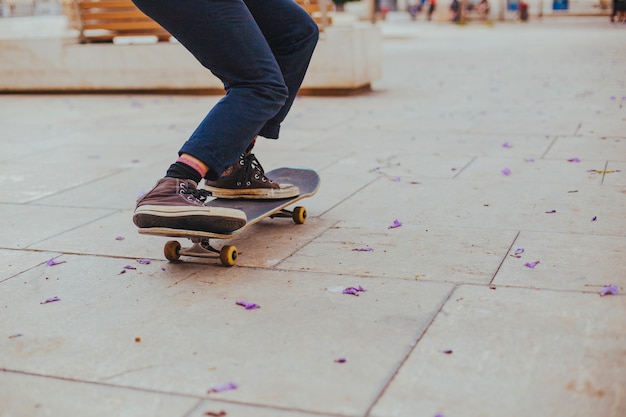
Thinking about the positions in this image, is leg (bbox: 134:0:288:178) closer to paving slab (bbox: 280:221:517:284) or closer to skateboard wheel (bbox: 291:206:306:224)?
paving slab (bbox: 280:221:517:284)

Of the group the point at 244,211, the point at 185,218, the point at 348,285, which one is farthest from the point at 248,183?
the point at 348,285

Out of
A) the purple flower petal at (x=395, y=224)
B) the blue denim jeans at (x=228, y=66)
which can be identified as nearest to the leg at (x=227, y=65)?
the blue denim jeans at (x=228, y=66)

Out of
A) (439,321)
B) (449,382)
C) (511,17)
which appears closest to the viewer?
(449,382)

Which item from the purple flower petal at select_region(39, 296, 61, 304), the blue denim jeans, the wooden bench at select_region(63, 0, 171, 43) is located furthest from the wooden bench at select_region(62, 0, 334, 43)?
the purple flower petal at select_region(39, 296, 61, 304)

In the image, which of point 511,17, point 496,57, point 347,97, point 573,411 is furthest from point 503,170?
point 511,17

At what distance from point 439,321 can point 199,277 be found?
3.12 ft

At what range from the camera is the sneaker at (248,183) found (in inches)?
137

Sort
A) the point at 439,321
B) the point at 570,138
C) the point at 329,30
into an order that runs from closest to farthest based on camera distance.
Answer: the point at 439,321, the point at 570,138, the point at 329,30

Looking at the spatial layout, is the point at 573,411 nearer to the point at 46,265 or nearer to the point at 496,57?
the point at 46,265

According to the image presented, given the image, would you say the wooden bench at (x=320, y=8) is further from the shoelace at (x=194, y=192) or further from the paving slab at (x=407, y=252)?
the shoelace at (x=194, y=192)

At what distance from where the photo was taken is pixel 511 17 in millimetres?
34500

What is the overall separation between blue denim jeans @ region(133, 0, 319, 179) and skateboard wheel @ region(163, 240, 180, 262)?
0.29 m

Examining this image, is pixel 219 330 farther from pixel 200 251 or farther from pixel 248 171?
pixel 248 171

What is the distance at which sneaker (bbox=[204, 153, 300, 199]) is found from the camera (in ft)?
11.4
